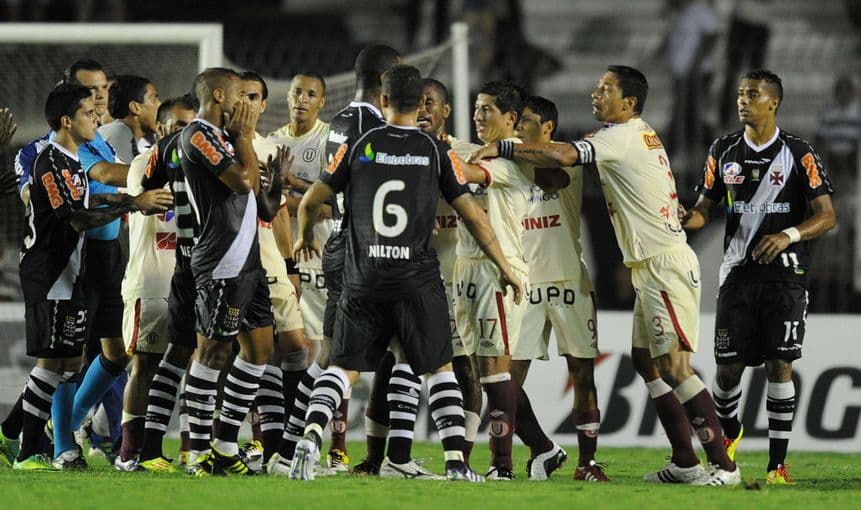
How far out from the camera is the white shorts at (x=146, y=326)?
8.09 meters

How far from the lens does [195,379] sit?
7.34 m

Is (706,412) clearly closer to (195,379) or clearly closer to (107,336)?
(195,379)

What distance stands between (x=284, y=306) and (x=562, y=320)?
1737mm

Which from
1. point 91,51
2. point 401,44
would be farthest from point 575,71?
point 91,51

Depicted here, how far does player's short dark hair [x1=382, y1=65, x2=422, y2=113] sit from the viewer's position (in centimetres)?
697

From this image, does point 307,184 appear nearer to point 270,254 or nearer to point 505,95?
point 270,254

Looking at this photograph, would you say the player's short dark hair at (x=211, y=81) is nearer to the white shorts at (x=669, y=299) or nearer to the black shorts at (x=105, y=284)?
the black shorts at (x=105, y=284)

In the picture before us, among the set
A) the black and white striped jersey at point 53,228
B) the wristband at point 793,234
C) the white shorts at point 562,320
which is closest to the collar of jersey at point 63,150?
the black and white striped jersey at point 53,228

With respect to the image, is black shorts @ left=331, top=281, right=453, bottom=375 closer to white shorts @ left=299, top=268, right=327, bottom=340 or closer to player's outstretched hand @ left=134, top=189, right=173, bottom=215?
player's outstretched hand @ left=134, top=189, right=173, bottom=215

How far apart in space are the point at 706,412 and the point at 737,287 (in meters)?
0.99

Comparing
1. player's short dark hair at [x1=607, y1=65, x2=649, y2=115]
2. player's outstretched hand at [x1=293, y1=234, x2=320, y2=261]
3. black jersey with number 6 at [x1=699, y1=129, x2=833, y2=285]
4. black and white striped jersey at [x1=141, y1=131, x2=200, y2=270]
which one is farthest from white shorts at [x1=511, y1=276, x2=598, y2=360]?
black and white striped jersey at [x1=141, y1=131, x2=200, y2=270]

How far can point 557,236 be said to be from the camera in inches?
323

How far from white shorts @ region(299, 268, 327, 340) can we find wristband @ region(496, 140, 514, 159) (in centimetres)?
199

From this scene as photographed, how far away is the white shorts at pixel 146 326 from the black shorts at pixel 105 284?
75 millimetres
